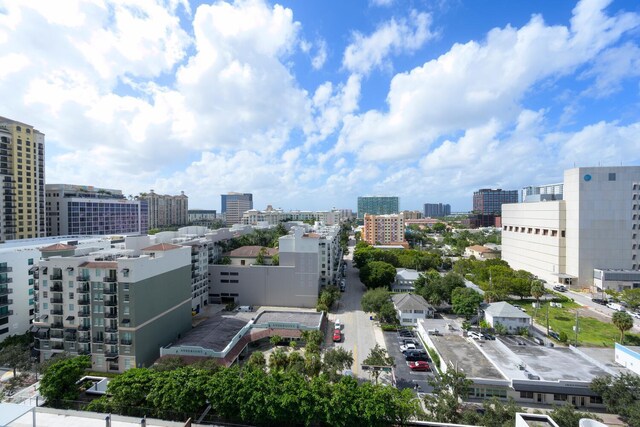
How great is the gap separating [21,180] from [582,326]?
74628mm

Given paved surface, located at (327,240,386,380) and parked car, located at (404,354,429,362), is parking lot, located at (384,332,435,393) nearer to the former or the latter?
parked car, located at (404,354,429,362)

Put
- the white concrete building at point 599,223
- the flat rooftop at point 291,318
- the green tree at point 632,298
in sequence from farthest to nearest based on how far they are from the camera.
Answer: the white concrete building at point 599,223
the green tree at point 632,298
the flat rooftop at point 291,318

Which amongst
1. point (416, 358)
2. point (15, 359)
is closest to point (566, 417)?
point (416, 358)

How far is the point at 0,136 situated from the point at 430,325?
202 feet

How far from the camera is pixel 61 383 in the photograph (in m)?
16.2

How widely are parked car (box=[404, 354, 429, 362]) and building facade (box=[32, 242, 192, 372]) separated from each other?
65.1ft

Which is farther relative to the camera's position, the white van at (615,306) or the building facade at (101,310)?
the white van at (615,306)

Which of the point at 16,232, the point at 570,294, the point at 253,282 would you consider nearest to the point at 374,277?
the point at 253,282

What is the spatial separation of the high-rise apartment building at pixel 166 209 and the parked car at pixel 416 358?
105137 millimetres

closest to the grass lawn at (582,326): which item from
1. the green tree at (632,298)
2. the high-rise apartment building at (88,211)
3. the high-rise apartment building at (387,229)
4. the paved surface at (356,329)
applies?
the green tree at (632,298)

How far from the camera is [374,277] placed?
41.1m

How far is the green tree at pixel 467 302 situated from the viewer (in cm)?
3095

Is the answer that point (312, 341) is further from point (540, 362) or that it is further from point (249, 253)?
point (249, 253)

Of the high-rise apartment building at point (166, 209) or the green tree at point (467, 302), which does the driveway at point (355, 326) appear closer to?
the green tree at point (467, 302)
